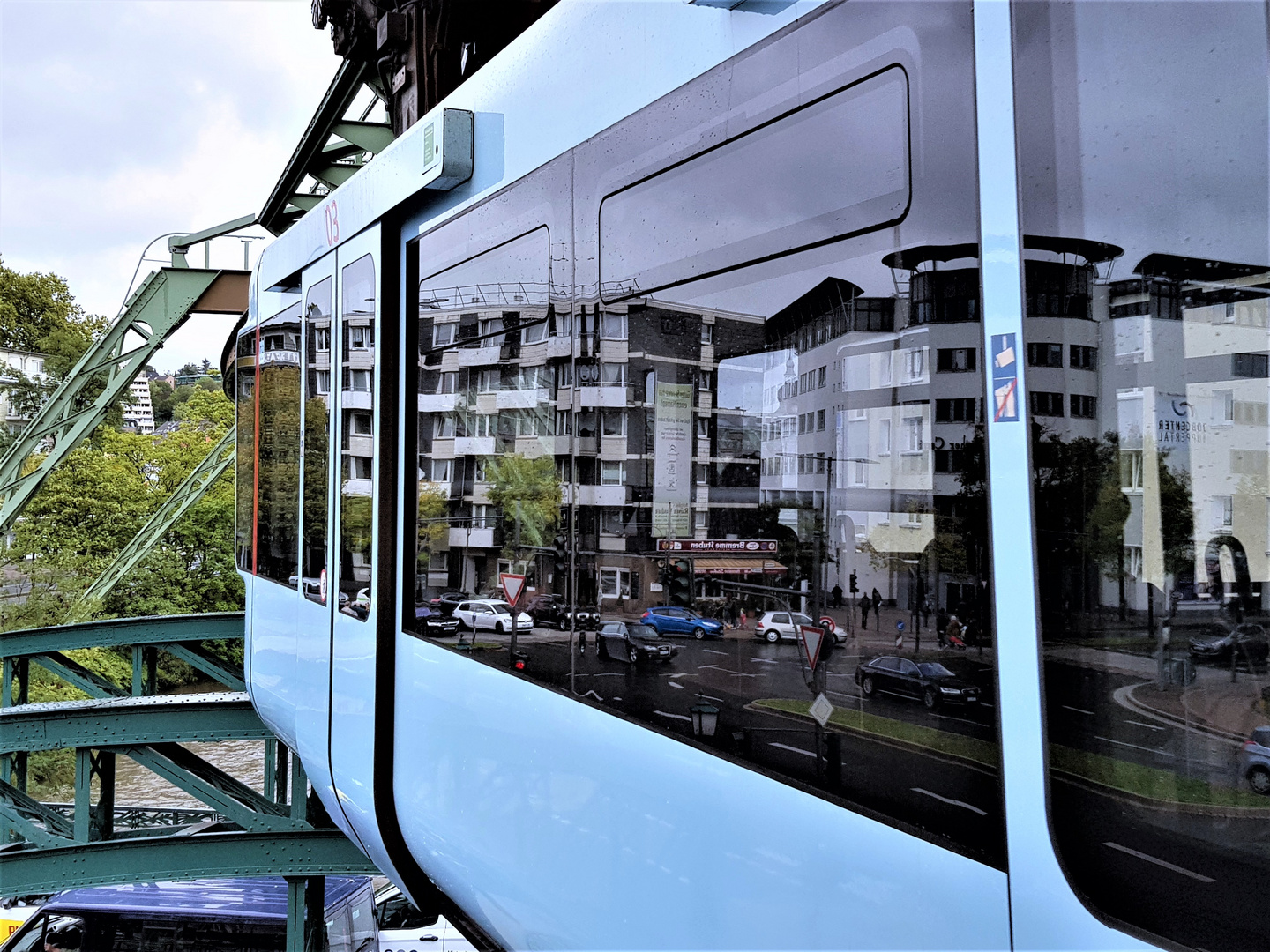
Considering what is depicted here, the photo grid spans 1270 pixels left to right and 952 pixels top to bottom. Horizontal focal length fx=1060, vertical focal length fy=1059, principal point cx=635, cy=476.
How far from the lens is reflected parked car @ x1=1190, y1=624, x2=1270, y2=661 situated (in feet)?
4.45

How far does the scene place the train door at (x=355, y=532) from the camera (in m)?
3.96

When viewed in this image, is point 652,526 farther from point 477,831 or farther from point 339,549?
point 339,549

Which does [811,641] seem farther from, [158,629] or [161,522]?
[161,522]

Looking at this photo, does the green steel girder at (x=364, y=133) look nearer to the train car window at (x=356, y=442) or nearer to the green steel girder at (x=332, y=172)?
the green steel girder at (x=332, y=172)

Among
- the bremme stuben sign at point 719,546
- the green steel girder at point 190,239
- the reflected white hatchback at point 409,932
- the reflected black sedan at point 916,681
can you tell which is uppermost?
the green steel girder at point 190,239

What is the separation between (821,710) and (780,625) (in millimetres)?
188

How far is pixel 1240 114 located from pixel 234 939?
14369mm

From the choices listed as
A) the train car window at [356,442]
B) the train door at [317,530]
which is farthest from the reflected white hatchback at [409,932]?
the train car window at [356,442]

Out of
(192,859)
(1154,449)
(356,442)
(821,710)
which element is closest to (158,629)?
(192,859)

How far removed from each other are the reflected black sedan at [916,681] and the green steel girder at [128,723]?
795 cm

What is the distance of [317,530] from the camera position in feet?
15.4

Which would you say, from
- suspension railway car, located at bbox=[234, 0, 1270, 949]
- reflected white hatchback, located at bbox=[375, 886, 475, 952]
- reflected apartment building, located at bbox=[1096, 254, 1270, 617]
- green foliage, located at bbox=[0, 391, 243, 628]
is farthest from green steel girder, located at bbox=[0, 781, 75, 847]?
green foliage, located at bbox=[0, 391, 243, 628]

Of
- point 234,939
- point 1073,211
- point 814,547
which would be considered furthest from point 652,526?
point 234,939

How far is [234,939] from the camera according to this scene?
1303cm
